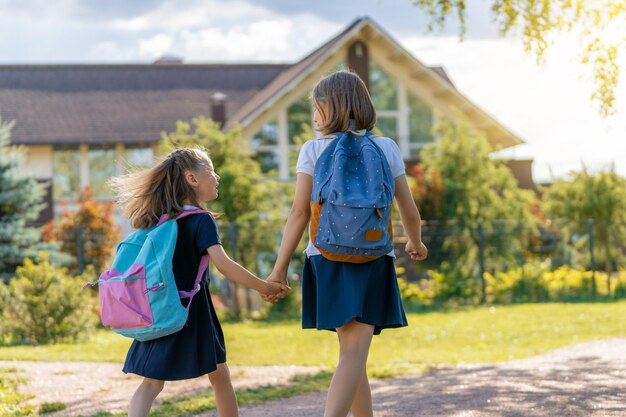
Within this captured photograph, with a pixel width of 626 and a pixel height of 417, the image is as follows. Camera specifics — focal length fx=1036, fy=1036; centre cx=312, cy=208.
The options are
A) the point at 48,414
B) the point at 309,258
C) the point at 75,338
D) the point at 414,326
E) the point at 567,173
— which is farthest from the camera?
the point at 567,173

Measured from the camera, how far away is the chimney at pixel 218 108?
1191 inches

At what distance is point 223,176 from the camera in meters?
20.1

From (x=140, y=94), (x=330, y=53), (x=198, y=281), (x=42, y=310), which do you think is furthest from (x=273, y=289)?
(x=140, y=94)

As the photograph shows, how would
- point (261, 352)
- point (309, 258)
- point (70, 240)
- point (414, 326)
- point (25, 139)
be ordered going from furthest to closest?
1. point (25, 139)
2. point (70, 240)
3. point (414, 326)
4. point (261, 352)
5. point (309, 258)

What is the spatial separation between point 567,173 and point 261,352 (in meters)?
13.8

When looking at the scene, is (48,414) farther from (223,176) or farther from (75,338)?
(223,176)

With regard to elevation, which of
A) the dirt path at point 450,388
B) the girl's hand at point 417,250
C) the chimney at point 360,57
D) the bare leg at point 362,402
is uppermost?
the chimney at point 360,57

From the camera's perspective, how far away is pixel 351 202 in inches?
190

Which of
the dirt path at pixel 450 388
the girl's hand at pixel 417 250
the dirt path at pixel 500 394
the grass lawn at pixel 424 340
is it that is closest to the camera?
the girl's hand at pixel 417 250

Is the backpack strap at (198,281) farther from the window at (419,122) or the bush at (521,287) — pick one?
the window at (419,122)

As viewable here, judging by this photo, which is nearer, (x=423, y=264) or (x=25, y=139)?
(x=423, y=264)

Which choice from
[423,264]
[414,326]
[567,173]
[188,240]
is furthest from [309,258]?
[567,173]

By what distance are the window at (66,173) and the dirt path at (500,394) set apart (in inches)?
822

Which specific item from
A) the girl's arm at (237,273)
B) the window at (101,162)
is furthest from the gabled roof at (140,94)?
the girl's arm at (237,273)
